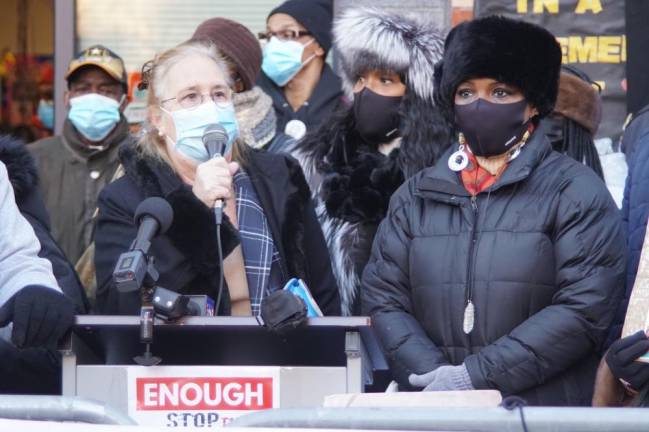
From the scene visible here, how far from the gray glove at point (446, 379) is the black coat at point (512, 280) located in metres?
0.03

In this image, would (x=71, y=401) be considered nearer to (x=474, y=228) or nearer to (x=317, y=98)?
(x=474, y=228)

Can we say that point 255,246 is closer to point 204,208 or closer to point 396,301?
point 204,208

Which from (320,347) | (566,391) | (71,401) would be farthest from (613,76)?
(71,401)

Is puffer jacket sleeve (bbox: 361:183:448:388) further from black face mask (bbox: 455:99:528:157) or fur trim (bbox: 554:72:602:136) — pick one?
fur trim (bbox: 554:72:602:136)

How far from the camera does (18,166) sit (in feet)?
16.7

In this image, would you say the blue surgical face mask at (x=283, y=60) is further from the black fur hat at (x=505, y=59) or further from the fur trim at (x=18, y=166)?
the fur trim at (x=18, y=166)

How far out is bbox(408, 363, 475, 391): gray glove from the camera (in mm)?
4609

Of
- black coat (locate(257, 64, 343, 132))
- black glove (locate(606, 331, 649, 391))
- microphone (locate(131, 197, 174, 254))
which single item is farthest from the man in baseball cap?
black glove (locate(606, 331, 649, 391))

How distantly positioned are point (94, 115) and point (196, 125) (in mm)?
2527

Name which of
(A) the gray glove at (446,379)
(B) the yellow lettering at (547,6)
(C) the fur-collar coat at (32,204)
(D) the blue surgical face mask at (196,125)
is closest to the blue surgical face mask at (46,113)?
(B) the yellow lettering at (547,6)

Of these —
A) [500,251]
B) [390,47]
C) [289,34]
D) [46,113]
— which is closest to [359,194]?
[390,47]

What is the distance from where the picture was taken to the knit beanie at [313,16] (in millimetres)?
7594

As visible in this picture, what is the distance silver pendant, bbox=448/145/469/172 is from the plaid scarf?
704 millimetres

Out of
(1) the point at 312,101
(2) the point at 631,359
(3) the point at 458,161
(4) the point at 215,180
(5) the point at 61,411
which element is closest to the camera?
(5) the point at 61,411
